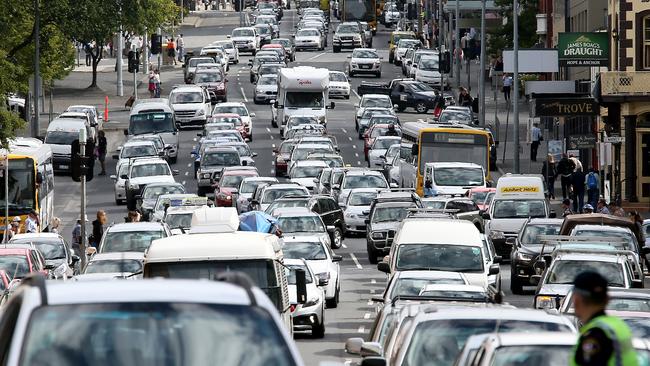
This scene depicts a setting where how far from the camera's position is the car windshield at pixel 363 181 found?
52.9 metres

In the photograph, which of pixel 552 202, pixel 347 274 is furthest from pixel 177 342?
pixel 552 202

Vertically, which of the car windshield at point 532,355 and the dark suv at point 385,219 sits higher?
the car windshield at point 532,355

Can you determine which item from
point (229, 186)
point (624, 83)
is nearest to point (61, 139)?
point (229, 186)

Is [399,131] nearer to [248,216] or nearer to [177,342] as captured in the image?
[248,216]

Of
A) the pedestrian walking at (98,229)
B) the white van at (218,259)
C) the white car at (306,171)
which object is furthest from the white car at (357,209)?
the white van at (218,259)

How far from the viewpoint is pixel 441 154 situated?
55.8 m

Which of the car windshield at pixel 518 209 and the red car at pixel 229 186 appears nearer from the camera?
the car windshield at pixel 518 209

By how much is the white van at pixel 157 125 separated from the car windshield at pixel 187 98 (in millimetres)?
7281

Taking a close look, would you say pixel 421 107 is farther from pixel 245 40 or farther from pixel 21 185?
pixel 21 185

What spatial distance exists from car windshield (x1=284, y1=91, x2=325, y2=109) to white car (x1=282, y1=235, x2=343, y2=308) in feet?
132

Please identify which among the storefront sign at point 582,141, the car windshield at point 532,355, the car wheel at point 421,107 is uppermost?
the car windshield at point 532,355

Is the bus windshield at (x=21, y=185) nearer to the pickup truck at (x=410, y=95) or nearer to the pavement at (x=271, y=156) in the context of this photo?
the pavement at (x=271, y=156)

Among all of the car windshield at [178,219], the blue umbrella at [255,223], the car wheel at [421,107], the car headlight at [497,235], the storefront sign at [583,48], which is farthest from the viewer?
the car wheel at [421,107]

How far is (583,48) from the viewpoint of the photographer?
5991 cm
